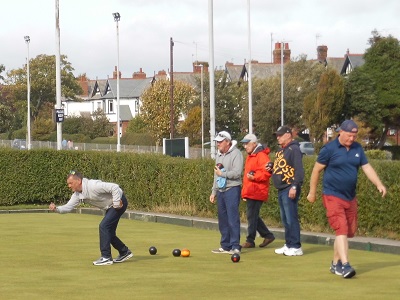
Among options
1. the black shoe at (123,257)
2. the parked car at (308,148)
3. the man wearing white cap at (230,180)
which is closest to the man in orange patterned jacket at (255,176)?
the man wearing white cap at (230,180)

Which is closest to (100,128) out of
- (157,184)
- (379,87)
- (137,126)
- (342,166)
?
(137,126)

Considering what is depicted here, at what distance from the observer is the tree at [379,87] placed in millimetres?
71500

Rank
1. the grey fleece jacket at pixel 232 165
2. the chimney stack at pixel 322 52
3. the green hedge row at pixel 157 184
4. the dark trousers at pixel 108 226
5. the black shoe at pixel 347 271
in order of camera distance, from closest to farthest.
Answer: the black shoe at pixel 347 271
the dark trousers at pixel 108 226
the grey fleece jacket at pixel 232 165
the green hedge row at pixel 157 184
the chimney stack at pixel 322 52

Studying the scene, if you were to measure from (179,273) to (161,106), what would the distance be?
7257 cm

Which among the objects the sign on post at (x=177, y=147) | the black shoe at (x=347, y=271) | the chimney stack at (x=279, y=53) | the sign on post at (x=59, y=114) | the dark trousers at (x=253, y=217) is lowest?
the black shoe at (x=347, y=271)

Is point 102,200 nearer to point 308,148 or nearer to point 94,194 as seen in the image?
point 94,194

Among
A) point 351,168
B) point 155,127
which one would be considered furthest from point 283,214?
point 155,127

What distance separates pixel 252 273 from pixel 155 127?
71.1 meters

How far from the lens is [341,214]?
11484mm

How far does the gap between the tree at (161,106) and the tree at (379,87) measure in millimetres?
16187

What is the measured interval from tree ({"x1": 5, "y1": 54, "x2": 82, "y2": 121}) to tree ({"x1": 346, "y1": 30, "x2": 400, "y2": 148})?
4465cm

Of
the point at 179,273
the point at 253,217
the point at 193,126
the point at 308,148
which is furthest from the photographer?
the point at 193,126

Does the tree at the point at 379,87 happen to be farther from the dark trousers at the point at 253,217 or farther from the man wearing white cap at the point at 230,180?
the man wearing white cap at the point at 230,180

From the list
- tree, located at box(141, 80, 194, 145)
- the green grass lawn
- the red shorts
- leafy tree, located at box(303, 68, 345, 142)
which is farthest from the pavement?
tree, located at box(141, 80, 194, 145)
